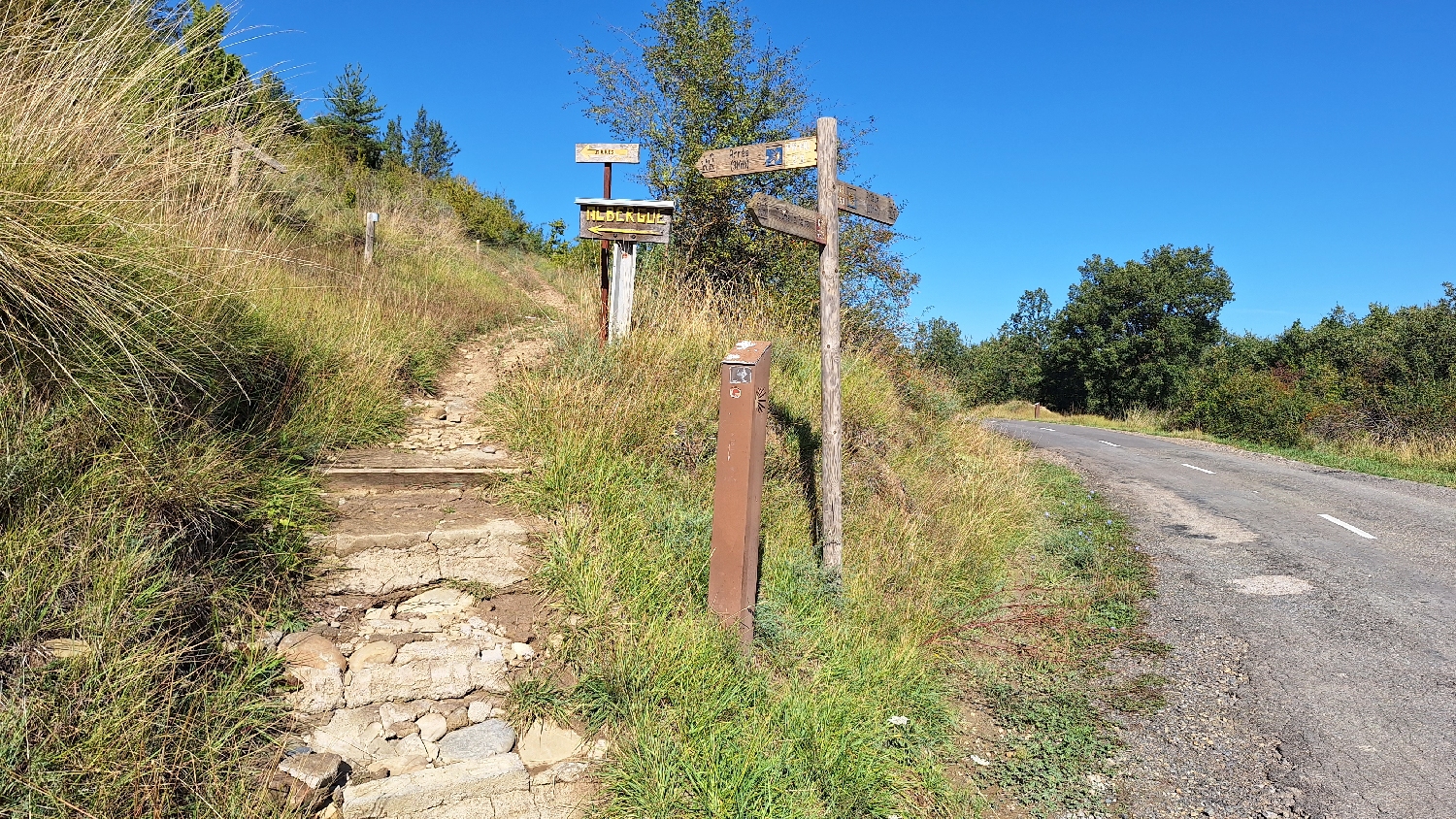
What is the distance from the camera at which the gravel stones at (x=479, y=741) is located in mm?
2744

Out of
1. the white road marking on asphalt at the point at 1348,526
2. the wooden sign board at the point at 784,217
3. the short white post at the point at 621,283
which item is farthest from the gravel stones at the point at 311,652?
the white road marking on asphalt at the point at 1348,526

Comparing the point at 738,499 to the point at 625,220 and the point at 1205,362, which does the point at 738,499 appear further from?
the point at 1205,362

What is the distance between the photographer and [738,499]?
3.53 metres

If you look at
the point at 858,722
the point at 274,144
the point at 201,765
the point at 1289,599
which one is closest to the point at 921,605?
the point at 858,722

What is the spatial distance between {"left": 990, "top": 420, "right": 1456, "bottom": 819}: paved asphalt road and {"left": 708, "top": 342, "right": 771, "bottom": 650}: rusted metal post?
2.49m

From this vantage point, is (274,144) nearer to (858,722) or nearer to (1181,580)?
(858,722)

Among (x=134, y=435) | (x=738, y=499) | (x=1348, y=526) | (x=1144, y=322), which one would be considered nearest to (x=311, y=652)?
(x=134, y=435)

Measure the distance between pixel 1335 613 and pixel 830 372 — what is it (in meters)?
3.97

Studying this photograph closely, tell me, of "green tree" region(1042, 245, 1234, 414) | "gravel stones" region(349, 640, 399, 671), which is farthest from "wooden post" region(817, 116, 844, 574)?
"green tree" region(1042, 245, 1234, 414)

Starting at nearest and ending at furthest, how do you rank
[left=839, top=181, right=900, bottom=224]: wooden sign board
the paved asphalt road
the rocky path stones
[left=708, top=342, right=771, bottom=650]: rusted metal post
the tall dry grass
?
the rocky path stones
the tall dry grass
the paved asphalt road
[left=708, top=342, right=771, bottom=650]: rusted metal post
[left=839, top=181, right=900, bottom=224]: wooden sign board

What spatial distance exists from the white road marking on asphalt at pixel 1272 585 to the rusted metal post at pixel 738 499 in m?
4.35

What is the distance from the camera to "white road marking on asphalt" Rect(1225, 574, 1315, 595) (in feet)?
17.8

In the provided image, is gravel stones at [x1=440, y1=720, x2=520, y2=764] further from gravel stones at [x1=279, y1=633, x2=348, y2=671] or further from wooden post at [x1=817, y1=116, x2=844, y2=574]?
wooden post at [x1=817, y1=116, x2=844, y2=574]

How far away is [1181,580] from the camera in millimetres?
5785
